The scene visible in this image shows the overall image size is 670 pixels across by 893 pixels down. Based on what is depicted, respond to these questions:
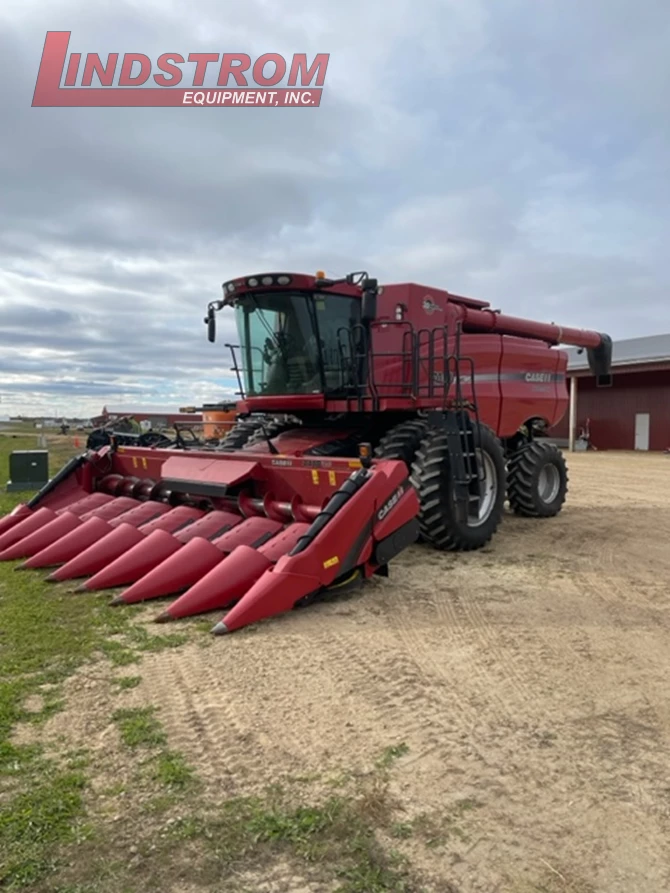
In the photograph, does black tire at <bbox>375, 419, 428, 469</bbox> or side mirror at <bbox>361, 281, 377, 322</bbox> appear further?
black tire at <bbox>375, 419, 428, 469</bbox>

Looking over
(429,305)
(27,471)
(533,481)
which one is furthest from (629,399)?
(27,471)

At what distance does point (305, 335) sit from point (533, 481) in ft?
13.5

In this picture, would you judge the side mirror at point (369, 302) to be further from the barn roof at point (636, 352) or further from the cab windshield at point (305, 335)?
the barn roof at point (636, 352)

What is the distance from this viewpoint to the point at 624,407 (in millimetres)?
26562

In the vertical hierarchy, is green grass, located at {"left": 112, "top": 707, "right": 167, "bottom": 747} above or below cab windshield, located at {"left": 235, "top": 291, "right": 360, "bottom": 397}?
below

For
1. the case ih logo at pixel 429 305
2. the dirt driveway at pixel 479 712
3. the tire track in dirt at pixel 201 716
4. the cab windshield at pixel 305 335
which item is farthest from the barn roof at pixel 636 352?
the tire track in dirt at pixel 201 716

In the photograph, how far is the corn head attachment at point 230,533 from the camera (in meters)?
4.60

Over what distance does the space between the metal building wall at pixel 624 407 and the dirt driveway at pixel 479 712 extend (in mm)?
20743

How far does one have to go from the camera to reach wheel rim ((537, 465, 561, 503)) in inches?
385

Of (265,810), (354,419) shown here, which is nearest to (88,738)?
(265,810)

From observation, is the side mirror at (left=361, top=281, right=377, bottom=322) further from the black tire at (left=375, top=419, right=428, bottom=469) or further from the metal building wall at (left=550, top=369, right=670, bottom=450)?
the metal building wall at (left=550, top=369, right=670, bottom=450)

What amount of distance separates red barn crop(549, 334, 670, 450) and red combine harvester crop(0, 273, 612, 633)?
15.9 metres

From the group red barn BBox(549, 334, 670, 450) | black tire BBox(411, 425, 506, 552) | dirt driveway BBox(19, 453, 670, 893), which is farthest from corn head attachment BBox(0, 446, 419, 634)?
red barn BBox(549, 334, 670, 450)

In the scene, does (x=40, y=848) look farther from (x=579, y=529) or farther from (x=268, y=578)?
(x=579, y=529)
